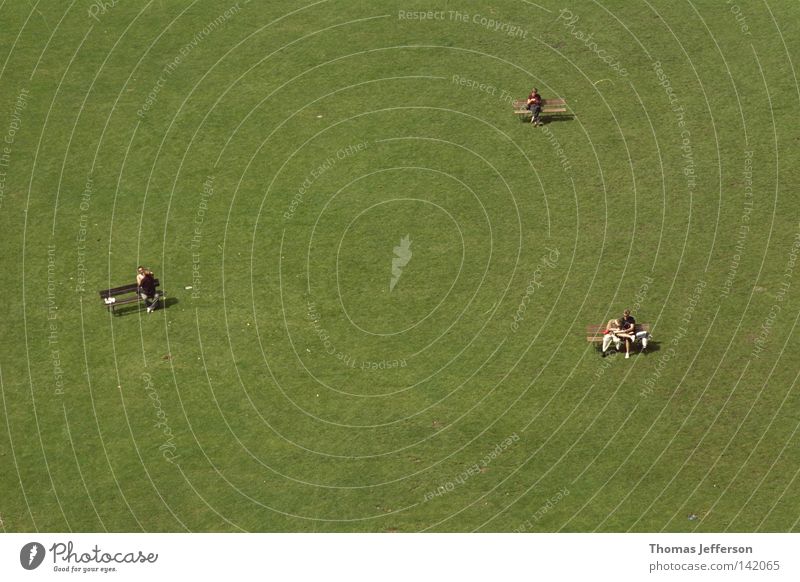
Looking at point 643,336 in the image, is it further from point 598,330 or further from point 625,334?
point 598,330

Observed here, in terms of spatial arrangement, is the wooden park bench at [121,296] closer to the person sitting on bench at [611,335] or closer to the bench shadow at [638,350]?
the person sitting on bench at [611,335]

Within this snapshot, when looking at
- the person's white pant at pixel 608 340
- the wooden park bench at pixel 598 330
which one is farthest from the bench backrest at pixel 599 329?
the person's white pant at pixel 608 340

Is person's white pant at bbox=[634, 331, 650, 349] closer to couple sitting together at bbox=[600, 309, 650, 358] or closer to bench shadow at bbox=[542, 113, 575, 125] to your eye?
couple sitting together at bbox=[600, 309, 650, 358]

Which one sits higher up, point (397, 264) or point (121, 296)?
point (397, 264)

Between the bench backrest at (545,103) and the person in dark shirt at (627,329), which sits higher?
the bench backrest at (545,103)

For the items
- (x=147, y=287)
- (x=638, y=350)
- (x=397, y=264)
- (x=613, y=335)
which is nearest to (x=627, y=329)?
(x=613, y=335)
